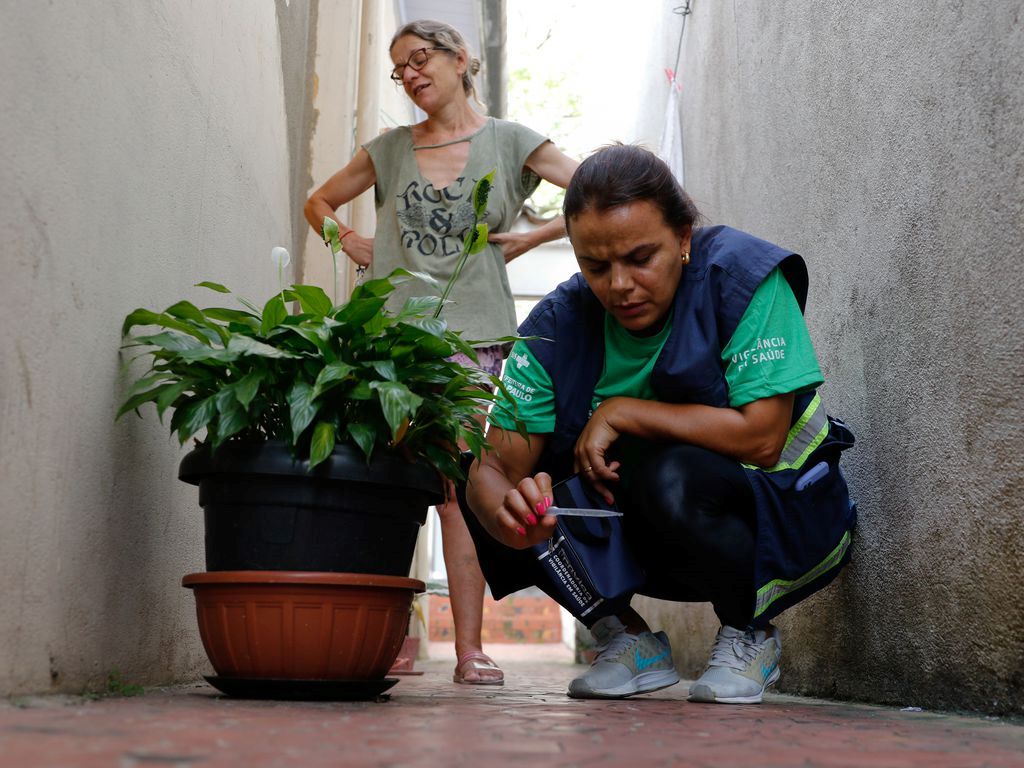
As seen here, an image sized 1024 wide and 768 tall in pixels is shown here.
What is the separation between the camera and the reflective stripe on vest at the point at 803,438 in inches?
69.5

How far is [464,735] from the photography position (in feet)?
3.65

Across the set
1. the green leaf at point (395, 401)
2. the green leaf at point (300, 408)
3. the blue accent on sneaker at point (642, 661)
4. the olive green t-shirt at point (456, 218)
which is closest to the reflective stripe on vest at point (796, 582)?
the blue accent on sneaker at point (642, 661)

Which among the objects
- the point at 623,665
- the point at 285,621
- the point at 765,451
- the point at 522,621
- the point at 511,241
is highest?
the point at 511,241

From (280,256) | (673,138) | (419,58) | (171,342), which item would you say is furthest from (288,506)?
(673,138)

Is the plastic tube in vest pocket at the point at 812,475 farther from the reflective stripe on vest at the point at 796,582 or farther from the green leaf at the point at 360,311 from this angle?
the green leaf at the point at 360,311

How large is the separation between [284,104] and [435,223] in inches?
20.4

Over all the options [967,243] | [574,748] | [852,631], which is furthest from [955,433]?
[574,748]

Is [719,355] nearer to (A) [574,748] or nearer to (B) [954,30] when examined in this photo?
(B) [954,30]

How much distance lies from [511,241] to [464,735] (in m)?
1.70

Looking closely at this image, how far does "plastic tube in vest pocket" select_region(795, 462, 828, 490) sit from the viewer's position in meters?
1.73

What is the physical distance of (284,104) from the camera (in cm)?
270

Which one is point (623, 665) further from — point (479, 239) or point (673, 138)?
point (673, 138)

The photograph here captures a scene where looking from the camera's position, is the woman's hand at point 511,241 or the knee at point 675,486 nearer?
the knee at point 675,486

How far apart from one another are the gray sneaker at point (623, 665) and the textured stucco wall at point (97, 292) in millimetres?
710
